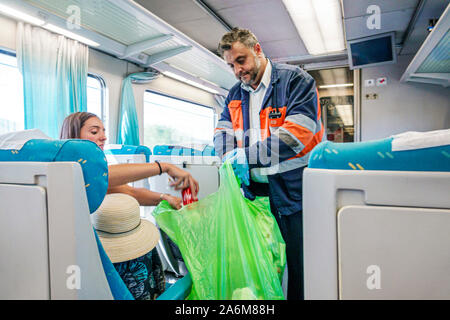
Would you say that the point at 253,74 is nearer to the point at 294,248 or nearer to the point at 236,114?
the point at 236,114

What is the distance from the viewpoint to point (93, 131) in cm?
190

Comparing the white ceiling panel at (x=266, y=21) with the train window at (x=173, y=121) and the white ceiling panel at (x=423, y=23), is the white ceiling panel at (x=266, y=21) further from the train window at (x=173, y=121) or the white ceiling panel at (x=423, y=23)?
the train window at (x=173, y=121)

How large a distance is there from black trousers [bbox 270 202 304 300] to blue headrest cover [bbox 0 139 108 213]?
3.26 ft

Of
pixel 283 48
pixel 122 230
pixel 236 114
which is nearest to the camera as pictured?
pixel 122 230

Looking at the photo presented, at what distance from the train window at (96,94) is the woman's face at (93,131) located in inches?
90.9

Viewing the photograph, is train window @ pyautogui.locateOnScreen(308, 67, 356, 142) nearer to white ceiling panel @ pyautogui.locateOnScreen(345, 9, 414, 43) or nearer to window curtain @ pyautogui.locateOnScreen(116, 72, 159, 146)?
white ceiling panel @ pyautogui.locateOnScreen(345, 9, 414, 43)

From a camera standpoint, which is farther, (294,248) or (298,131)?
(294,248)

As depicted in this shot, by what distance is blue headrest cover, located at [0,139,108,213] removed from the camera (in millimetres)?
765

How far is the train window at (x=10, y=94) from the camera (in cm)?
285

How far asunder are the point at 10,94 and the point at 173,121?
308 cm

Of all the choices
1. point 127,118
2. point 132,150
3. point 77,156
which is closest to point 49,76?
point 127,118

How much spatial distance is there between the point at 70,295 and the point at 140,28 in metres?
3.16
